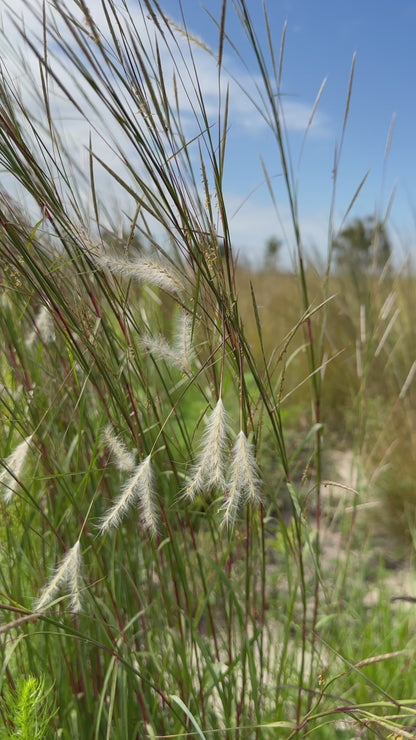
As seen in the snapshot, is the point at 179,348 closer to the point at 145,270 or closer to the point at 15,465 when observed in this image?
the point at 145,270

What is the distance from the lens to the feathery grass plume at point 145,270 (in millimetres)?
712

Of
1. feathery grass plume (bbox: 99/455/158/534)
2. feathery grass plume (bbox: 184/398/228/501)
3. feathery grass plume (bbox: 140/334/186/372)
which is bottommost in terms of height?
feathery grass plume (bbox: 99/455/158/534)

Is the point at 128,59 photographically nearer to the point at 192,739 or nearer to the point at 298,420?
the point at 192,739

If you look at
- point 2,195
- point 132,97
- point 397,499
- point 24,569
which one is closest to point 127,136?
point 132,97

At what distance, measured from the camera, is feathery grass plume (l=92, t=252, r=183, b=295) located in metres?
0.71

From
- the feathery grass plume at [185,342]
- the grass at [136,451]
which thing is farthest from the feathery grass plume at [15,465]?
the feathery grass plume at [185,342]

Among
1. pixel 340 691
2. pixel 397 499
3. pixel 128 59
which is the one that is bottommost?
pixel 340 691

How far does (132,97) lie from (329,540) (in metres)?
2.52

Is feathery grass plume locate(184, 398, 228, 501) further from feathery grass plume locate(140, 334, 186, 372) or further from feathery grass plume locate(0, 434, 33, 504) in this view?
feathery grass plume locate(0, 434, 33, 504)

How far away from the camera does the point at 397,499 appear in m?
2.78

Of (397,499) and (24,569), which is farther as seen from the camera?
(397,499)

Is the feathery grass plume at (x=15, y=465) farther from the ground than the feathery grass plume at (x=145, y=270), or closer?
closer

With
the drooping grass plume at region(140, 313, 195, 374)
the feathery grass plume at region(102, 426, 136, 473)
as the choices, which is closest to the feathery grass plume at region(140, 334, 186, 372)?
the drooping grass plume at region(140, 313, 195, 374)

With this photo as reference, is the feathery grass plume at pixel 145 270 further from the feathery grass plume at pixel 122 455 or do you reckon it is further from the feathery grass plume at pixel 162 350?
the feathery grass plume at pixel 122 455
